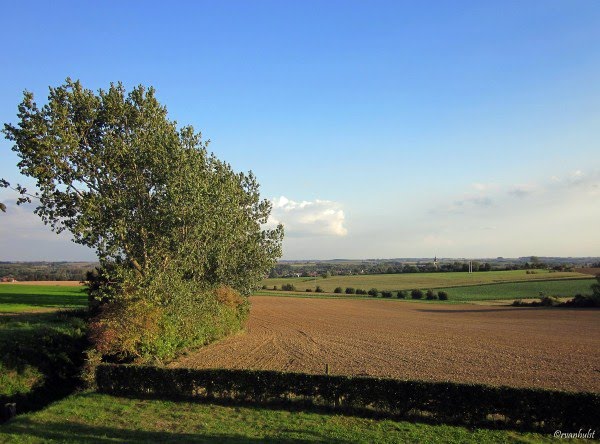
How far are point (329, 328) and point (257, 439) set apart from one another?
1232 inches

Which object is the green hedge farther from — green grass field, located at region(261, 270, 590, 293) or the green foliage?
green grass field, located at region(261, 270, 590, 293)

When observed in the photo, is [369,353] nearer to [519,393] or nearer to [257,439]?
[519,393]

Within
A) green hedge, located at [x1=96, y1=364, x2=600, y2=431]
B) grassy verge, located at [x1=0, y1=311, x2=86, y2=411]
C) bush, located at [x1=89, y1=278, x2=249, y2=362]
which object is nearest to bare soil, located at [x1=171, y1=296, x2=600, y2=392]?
bush, located at [x1=89, y1=278, x2=249, y2=362]

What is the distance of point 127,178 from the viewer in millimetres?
25406

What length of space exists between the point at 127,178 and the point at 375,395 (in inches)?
725

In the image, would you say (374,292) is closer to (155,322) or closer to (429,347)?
(429,347)

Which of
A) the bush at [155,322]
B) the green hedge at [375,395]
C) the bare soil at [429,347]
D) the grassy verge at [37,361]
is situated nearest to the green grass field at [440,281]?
the bare soil at [429,347]

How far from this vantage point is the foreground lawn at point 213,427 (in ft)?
39.2

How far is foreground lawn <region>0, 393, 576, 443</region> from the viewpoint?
39.2 feet

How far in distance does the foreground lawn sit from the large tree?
9414mm

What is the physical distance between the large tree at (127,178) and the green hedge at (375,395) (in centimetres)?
725

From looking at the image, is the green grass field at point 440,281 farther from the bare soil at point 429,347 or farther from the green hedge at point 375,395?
the green hedge at point 375,395

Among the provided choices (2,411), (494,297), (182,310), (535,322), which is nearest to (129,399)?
(2,411)

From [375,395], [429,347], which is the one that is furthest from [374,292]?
[375,395]
